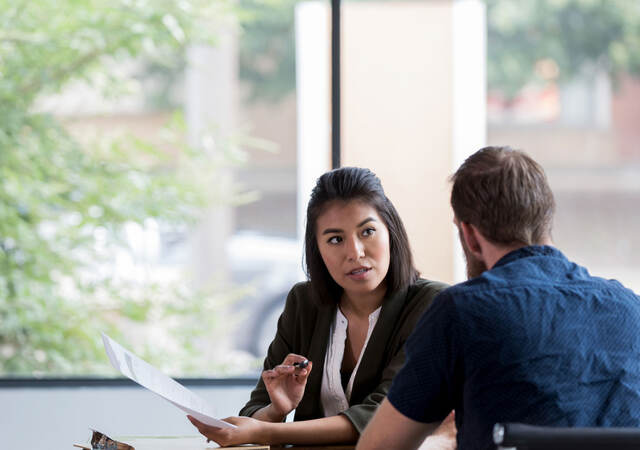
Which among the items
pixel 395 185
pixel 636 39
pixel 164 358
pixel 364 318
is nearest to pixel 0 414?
pixel 164 358

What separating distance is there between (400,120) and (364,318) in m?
1.98

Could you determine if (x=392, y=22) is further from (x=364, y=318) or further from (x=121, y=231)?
(x=364, y=318)

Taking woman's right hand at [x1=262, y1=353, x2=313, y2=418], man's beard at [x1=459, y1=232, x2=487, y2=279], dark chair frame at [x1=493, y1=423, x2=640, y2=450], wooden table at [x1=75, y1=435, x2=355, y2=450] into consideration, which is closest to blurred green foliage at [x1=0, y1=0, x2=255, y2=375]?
woman's right hand at [x1=262, y1=353, x2=313, y2=418]

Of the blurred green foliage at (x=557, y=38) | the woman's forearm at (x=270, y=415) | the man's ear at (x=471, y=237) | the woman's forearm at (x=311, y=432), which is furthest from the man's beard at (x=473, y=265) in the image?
the blurred green foliage at (x=557, y=38)

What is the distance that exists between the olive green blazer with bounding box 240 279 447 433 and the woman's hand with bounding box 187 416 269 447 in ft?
0.59

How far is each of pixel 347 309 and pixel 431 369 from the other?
0.71 metres

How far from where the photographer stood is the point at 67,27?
3.65m

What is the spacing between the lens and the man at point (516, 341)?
3.66ft

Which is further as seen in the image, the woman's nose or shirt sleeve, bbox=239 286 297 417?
shirt sleeve, bbox=239 286 297 417

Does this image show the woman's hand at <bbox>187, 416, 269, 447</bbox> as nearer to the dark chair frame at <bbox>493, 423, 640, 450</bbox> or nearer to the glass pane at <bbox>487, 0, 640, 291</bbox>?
the dark chair frame at <bbox>493, 423, 640, 450</bbox>

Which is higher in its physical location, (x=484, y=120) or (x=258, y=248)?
(x=484, y=120)

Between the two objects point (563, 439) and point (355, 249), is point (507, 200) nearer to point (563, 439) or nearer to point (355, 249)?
point (563, 439)

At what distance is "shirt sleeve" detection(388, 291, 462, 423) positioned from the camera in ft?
3.74

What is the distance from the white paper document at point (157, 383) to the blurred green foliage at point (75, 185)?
229cm
